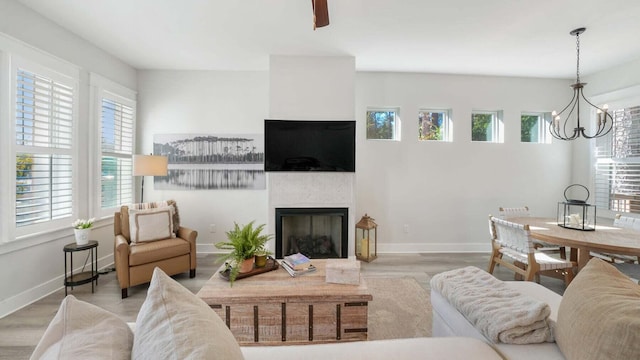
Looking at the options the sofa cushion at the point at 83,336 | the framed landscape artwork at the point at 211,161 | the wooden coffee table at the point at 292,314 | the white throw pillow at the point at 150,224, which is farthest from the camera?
the framed landscape artwork at the point at 211,161

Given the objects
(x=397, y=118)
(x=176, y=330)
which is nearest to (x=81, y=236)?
(x=176, y=330)

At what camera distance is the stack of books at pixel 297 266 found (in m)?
2.02

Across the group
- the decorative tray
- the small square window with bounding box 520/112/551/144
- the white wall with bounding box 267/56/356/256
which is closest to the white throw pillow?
the white wall with bounding box 267/56/356/256

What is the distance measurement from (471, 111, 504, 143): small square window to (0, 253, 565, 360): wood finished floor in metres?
1.84

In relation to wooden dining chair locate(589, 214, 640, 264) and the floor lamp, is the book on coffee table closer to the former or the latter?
the floor lamp

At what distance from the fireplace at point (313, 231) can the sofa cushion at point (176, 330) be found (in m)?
2.58

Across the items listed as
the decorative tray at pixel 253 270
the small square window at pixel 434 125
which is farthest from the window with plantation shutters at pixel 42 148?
the small square window at pixel 434 125

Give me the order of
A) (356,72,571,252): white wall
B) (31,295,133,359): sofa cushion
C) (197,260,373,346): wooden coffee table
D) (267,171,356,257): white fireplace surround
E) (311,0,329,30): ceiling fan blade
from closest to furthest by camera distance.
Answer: (31,295,133,359): sofa cushion → (311,0,329,30): ceiling fan blade → (197,260,373,346): wooden coffee table → (267,171,356,257): white fireplace surround → (356,72,571,252): white wall

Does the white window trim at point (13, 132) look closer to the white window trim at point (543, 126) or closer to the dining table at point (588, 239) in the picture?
the dining table at point (588, 239)

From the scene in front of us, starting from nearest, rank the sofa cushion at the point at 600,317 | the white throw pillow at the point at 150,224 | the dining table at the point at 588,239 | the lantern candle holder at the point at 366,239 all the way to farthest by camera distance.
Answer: the sofa cushion at the point at 600,317 < the dining table at the point at 588,239 < the white throw pillow at the point at 150,224 < the lantern candle holder at the point at 366,239

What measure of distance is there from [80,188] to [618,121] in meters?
6.94

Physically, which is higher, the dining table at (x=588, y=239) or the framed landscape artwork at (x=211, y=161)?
the framed landscape artwork at (x=211, y=161)

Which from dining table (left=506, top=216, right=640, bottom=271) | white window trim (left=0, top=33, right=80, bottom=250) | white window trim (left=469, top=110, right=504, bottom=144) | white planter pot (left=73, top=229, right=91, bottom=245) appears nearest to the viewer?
dining table (left=506, top=216, right=640, bottom=271)

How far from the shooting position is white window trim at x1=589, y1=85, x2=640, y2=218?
11.4 feet
